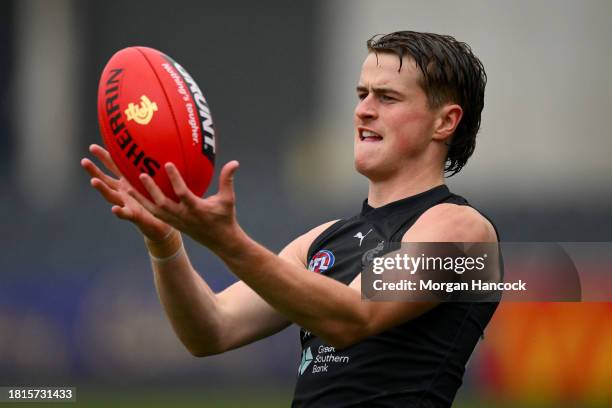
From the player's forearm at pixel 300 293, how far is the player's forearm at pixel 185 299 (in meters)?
0.58

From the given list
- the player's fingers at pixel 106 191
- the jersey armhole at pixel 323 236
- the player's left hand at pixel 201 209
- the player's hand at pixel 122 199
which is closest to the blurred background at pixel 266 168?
the jersey armhole at pixel 323 236

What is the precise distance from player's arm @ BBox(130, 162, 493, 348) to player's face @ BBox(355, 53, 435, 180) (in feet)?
0.92

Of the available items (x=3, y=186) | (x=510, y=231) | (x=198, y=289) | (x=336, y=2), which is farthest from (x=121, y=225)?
(x=198, y=289)

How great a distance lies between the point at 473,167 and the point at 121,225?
137 inches

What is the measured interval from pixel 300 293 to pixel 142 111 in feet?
2.14

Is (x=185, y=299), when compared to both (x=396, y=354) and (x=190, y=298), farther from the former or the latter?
(x=396, y=354)

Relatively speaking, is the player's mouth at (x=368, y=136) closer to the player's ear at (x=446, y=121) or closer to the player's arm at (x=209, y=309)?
the player's ear at (x=446, y=121)

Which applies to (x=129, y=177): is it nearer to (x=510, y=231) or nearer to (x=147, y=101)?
(x=147, y=101)

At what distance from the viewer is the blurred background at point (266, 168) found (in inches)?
306

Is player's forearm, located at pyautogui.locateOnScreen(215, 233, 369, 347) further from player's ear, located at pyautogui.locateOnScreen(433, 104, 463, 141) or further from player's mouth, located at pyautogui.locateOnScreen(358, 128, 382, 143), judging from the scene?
player's ear, located at pyautogui.locateOnScreen(433, 104, 463, 141)

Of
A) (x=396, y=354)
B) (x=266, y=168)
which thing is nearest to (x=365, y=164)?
(x=396, y=354)

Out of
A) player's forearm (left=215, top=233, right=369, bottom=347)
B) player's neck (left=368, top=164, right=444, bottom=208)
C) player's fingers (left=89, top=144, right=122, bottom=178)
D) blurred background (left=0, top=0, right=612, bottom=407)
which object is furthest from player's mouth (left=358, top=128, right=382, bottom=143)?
blurred background (left=0, top=0, right=612, bottom=407)

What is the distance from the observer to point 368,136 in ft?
11.0

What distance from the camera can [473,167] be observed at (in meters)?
10.3
